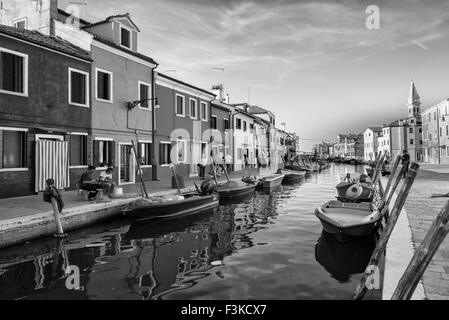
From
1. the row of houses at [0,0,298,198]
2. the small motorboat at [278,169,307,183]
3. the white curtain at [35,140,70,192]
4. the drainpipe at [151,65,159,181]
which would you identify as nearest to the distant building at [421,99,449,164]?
the small motorboat at [278,169,307,183]

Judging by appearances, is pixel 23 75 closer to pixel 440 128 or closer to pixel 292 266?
pixel 292 266

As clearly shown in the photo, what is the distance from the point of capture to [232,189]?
19891 mm

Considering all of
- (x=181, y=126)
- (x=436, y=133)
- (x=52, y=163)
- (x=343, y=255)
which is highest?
(x=436, y=133)

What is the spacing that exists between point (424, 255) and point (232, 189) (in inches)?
621

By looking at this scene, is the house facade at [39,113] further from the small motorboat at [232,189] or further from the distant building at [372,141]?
the distant building at [372,141]

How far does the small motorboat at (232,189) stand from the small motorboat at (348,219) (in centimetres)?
926

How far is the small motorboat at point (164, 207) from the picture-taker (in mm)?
12469

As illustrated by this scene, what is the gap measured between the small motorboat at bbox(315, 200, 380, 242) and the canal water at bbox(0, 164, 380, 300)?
1.42 ft

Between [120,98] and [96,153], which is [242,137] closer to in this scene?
[120,98]

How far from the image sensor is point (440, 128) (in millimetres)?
59031

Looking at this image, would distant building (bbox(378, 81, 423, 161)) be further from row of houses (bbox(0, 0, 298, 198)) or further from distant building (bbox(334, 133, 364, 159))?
row of houses (bbox(0, 0, 298, 198))

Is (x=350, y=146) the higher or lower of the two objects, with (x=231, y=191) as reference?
higher

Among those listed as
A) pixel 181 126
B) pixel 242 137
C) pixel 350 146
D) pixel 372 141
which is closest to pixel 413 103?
pixel 372 141

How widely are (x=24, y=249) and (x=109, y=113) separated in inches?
445
